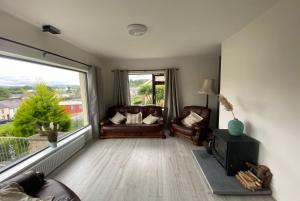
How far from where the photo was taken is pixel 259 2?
179 cm

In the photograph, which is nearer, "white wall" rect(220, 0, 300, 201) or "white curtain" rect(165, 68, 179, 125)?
"white wall" rect(220, 0, 300, 201)

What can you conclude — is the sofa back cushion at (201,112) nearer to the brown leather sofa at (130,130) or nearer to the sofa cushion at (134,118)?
the brown leather sofa at (130,130)

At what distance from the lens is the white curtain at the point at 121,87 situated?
525 cm

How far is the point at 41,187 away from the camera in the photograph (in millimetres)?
1676

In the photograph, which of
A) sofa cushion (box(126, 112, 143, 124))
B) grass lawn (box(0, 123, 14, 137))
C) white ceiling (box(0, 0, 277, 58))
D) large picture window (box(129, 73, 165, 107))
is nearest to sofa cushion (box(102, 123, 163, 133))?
sofa cushion (box(126, 112, 143, 124))

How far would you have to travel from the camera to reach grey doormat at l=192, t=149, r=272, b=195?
2066mm

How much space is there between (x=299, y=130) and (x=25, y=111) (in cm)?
377

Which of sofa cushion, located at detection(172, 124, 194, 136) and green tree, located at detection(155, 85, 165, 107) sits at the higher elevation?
green tree, located at detection(155, 85, 165, 107)

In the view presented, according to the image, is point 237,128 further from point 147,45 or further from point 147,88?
point 147,88

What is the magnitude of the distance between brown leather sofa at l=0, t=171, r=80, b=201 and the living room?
2 centimetres

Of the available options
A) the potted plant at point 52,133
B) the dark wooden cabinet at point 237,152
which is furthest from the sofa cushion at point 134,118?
the dark wooden cabinet at point 237,152

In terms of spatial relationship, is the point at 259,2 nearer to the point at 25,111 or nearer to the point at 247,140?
the point at 247,140

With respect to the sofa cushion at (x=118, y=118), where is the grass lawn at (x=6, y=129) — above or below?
above

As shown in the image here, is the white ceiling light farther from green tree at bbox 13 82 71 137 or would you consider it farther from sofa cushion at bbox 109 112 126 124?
sofa cushion at bbox 109 112 126 124
